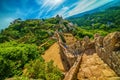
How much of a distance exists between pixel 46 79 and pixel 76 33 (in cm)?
5915

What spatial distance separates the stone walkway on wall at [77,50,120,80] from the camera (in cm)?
2928

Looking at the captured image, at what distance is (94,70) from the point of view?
106 feet

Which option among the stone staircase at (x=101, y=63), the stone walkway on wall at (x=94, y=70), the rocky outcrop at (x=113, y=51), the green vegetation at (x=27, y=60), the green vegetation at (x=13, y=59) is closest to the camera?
the rocky outcrop at (x=113, y=51)

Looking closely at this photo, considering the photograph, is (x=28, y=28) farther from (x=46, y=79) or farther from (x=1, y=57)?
(x=46, y=79)

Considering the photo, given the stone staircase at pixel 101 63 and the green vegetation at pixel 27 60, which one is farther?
the green vegetation at pixel 27 60

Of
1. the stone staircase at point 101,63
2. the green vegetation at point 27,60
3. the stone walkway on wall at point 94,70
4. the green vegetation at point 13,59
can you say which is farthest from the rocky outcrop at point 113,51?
the green vegetation at point 13,59

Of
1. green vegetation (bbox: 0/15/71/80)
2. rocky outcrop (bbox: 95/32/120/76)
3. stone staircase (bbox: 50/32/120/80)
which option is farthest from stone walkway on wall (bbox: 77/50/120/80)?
green vegetation (bbox: 0/15/71/80)

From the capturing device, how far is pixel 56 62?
58.4 meters

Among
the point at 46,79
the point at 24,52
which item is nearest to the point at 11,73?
the point at 24,52

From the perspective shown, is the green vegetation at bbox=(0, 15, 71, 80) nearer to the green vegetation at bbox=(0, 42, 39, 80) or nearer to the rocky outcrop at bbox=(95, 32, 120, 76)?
the green vegetation at bbox=(0, 42, 39, 80)

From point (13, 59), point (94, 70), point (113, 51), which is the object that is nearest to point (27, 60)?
point (13, 59)

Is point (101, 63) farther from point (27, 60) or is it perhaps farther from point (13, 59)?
point (27, 60)

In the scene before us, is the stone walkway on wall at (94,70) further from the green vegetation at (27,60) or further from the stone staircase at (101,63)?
the green vegetation at (27,60)

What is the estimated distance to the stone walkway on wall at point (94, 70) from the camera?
96.1ft
